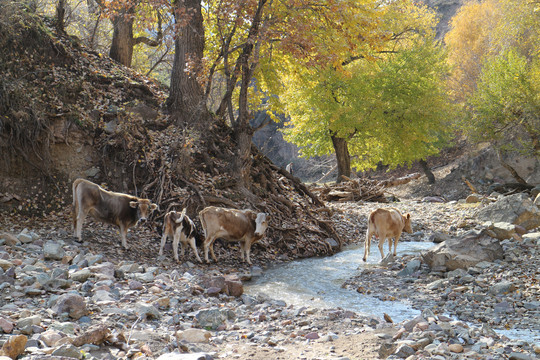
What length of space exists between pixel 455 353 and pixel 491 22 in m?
44.4

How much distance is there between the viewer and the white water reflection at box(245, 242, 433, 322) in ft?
24.5

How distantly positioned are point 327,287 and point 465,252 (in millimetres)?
3137

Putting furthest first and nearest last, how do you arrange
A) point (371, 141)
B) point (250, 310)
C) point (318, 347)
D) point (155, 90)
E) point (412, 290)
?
point (371, 141)
point (155, 90)
point (412, 290)
point (250, 310)
point (318, 347)

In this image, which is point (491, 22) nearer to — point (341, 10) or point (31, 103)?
point (341, 10)

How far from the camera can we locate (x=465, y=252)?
946 cm

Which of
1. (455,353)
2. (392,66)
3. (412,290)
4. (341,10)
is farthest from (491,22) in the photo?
(455,353)

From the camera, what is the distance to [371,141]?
97.0 ft

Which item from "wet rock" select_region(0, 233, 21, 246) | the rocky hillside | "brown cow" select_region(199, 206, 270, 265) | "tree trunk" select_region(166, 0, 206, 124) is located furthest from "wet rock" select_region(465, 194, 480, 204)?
"wet rock" select_region(0, 233, 21, 246)

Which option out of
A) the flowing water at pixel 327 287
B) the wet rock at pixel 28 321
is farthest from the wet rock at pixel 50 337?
the flowing water at pixel 327 287

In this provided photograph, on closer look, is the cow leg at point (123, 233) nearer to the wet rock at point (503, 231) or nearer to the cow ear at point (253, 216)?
the cow ear at point (253, 216)

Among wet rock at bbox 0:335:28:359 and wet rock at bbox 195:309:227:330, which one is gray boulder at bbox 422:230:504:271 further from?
wet rock at bbox 0:335:28:359

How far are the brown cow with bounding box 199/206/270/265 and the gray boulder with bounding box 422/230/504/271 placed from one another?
4001 millimetres

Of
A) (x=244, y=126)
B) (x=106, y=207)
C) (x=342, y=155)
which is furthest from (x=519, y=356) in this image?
(x=342, y=155)

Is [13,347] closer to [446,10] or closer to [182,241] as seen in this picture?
[182,241]
